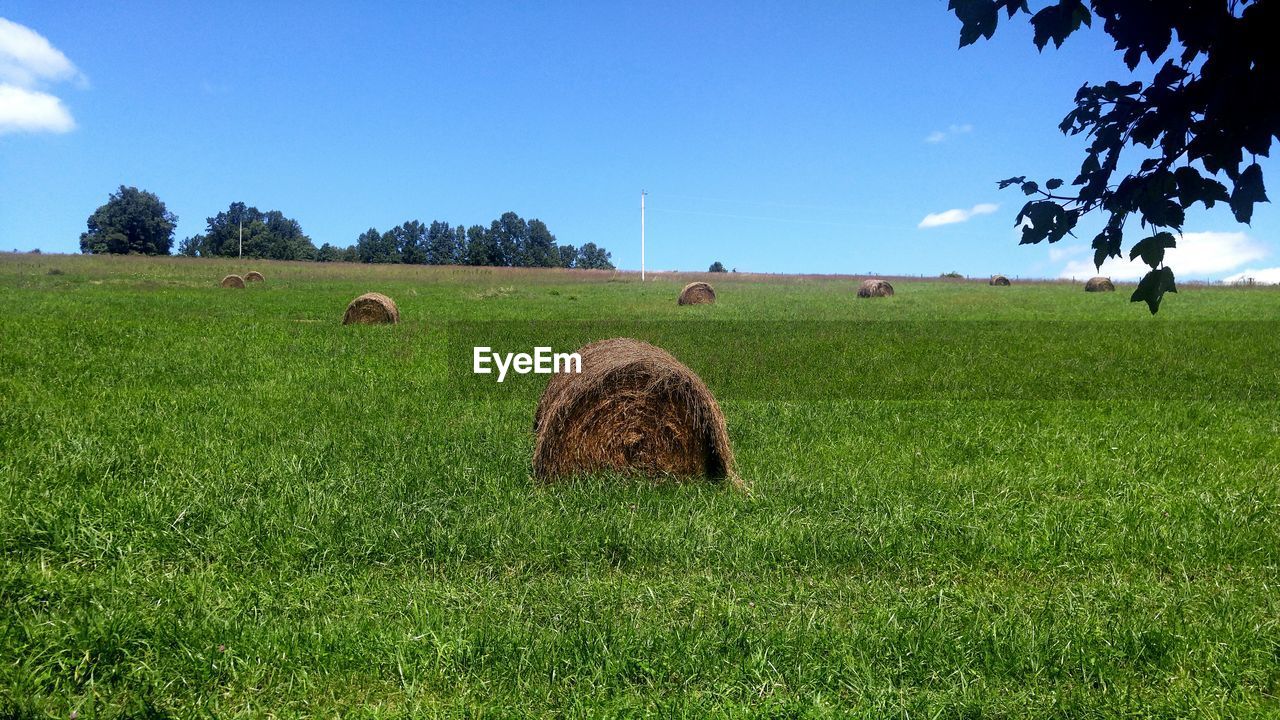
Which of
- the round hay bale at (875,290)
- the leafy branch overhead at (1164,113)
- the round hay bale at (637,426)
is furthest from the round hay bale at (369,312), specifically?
the round hay bale at (875,290)

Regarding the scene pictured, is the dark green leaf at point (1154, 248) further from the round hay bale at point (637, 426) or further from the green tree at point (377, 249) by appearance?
the green tree at point (377, 249)

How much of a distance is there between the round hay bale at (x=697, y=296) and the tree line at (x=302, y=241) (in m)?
74.3

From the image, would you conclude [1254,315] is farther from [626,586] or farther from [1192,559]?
[626,586]

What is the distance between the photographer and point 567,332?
21141 mm

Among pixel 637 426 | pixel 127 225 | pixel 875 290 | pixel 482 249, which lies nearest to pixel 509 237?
pixel 482 249

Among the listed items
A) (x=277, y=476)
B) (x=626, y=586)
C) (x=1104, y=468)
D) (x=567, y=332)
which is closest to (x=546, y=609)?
(x=626, y=586)

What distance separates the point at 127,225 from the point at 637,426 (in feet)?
385

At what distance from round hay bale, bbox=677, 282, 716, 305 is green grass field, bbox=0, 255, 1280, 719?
21.6 m

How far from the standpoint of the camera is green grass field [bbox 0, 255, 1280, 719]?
4.25 m

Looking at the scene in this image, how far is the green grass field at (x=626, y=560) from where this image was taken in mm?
Result: 4254

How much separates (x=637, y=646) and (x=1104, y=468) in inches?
254

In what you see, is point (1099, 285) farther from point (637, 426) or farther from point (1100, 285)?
point (637, 426)

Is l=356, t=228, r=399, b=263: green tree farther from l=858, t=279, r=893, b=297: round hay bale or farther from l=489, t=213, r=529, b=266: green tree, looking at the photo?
l=858, t=279, r=893, b=297: round hay bale

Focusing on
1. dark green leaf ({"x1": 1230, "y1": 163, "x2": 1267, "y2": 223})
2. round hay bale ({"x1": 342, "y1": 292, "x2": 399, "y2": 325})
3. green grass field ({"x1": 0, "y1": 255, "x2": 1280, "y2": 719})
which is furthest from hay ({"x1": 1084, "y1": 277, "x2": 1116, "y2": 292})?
dark green leaf ({"x1": 1230, "y1": 163, "x2": 1267, "y2": 223})
